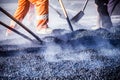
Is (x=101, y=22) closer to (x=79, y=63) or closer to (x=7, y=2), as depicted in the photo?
(x=79, y=63)

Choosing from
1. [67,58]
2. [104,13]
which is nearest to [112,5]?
[104,13]

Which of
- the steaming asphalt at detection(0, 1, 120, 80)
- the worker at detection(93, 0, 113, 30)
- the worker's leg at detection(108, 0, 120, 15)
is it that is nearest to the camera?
the steaming asphalt at detection(0, 1, 120, 80)

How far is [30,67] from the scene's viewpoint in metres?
3.90

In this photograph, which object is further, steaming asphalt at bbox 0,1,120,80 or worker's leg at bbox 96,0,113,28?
worker's leg at bbox 96,0,113,28

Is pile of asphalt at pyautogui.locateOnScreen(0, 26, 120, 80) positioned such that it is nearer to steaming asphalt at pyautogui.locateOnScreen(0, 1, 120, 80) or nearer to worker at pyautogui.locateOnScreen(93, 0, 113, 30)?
steaming asphalt at pyautogui.locateOnScreen(0, 1, 120, 80)

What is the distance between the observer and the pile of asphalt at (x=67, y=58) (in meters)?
3.55

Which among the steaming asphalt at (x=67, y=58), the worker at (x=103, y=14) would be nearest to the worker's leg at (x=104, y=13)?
the worker at (x=103, y=14)

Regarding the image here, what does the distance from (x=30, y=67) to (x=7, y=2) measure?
661 centimetres

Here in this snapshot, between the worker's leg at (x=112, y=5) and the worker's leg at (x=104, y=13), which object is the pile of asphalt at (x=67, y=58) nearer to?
the worker's leg at (x=104, y=13)

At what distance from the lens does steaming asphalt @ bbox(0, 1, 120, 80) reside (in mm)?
3549

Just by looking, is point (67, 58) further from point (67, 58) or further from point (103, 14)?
point (103, 14)

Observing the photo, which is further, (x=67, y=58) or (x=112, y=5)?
(x=112, y=5)

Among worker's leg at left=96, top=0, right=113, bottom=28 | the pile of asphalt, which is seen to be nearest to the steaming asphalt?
the pile of asphalt

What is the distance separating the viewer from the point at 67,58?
4.21 m
